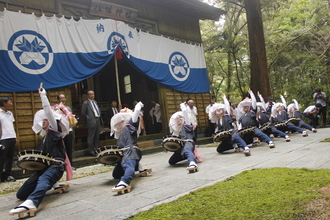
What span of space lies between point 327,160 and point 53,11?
8.15 m

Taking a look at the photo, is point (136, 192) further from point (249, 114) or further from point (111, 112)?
point (111, 112)

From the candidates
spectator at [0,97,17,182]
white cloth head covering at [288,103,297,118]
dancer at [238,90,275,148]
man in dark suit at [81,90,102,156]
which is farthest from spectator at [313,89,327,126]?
spectator at [0,97,17,182]

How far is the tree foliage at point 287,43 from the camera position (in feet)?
47.0

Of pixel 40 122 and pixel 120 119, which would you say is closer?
pixel 40 122

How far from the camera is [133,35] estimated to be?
979cm

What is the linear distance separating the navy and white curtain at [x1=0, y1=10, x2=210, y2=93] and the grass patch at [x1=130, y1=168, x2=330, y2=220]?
5751 mm

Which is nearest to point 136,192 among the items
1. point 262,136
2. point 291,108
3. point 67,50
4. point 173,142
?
point 173,142

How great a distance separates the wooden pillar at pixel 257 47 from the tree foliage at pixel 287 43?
2614 millimetres

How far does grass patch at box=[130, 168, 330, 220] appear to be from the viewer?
2521 mm

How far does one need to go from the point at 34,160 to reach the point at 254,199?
312 cm

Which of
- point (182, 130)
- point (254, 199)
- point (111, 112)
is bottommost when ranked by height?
point (254, 199)

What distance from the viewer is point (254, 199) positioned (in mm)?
2904

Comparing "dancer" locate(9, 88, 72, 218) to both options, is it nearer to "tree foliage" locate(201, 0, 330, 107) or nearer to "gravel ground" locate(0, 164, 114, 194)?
"gravel ground" locate(0, 164, 114, 194)

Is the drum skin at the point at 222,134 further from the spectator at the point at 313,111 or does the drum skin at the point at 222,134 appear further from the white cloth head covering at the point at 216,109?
the spectator at the point at 313,111
